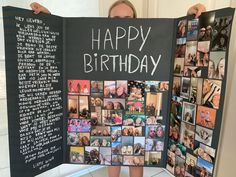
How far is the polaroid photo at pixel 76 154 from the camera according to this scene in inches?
44.1

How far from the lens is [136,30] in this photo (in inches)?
39.6

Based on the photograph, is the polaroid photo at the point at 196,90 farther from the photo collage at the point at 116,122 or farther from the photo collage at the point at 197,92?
the photo collage at the point at 116,122

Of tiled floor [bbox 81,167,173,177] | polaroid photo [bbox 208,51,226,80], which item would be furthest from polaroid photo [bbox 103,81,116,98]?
tiled floor [bbox 81,167,173,177]

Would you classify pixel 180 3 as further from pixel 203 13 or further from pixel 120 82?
pixel 120 82

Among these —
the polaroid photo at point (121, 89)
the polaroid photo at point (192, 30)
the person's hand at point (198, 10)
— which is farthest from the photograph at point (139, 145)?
the person's hand at point (198, 10)

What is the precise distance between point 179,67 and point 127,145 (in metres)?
0.50

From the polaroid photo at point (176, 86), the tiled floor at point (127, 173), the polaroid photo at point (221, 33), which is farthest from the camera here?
the tiled floor at point (127, 173)

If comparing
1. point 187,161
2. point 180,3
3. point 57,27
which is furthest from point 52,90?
point 180,3

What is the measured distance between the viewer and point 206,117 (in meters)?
0.91

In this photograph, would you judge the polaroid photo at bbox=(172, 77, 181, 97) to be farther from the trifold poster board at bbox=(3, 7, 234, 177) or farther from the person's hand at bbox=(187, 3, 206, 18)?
the person's hand at bbox=(187, 3, 206, 18)

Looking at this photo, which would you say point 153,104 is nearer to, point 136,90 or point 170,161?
point 136,90

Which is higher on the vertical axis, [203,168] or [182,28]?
[182,28]

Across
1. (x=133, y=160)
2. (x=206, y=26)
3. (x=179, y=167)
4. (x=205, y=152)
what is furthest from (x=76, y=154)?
(x=206, y=26)

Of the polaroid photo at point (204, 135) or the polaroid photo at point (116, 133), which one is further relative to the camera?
the polaroid photo at point (116, 133)
